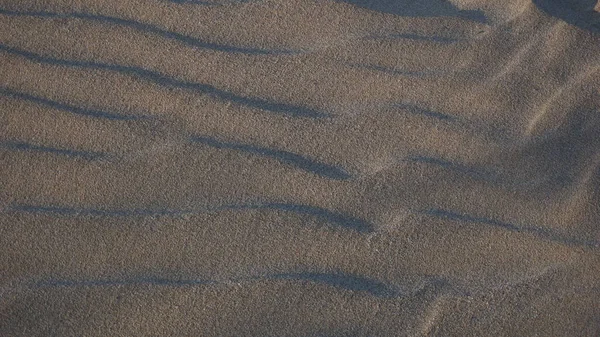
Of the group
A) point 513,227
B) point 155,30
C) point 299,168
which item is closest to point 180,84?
point 155,30

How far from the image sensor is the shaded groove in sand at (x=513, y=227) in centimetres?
189

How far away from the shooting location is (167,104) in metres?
1.92

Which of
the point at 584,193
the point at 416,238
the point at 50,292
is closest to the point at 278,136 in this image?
the point at 416,238

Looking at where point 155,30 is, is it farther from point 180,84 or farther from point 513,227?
point 513,227

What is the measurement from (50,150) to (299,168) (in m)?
0.79

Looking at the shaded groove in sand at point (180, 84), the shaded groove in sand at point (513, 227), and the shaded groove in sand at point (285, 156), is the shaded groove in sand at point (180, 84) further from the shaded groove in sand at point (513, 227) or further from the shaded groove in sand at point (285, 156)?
the shaded groove in sand at point (513, 227)

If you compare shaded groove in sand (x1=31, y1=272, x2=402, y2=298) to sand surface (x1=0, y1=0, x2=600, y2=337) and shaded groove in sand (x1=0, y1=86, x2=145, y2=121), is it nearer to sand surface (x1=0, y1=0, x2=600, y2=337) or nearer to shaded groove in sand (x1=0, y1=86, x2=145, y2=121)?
sand surface (x1=0, y1=0, x2=600, y2=337)

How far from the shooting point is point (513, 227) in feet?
6.22

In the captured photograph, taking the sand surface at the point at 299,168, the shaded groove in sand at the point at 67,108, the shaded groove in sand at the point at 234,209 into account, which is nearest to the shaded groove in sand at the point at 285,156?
the sand surface at the point at 299,168

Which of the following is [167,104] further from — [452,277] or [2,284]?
[452,277]

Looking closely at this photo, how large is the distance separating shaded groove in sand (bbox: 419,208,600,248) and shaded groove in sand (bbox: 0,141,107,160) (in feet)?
3.48

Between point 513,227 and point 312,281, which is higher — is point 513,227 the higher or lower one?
the higher one

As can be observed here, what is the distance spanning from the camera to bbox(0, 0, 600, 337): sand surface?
1.78m

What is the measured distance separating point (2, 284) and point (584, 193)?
185 centimetres
